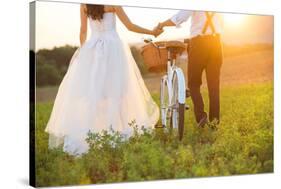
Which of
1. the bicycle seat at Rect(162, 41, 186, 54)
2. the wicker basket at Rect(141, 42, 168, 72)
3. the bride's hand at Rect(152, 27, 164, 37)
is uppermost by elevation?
the bride's hand at Rect(152, 27, 164, 37)

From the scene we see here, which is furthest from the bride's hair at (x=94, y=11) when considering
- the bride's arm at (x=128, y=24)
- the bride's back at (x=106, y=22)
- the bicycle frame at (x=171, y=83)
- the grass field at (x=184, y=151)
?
the grass field at (x=184, y=151)

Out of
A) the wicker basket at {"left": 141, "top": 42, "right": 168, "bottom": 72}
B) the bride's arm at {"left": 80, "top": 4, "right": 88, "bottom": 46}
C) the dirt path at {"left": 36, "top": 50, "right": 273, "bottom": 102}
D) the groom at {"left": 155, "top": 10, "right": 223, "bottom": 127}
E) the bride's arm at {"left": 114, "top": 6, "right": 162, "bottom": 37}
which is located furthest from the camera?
the dirt path at {"left": 36, "top": 50, "right": 273, "bottom": 102}

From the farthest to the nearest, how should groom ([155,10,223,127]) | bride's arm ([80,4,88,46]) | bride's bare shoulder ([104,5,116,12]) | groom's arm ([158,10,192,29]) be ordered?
groom ([155,10,223,127]), groom's arm ([158,10,192,29]), bride's bare shoulder ([104,5,116,12]), bride's arm ([80,4,88,46])

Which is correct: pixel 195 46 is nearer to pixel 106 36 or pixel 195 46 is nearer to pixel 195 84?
pixel 195 84

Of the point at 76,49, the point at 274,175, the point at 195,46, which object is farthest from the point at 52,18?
the point at 274,175

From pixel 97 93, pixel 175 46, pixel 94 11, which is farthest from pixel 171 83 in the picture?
pixel 94 11

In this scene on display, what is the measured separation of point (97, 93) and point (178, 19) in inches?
61.1

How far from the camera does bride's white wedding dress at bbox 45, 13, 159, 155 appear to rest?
31.3 ft

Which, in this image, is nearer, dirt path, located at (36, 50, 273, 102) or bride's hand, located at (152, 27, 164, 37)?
bride's hand, located at (152, 27, 164, 37)

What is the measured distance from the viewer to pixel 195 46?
10414mm

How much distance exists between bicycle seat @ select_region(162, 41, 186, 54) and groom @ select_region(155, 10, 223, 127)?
0.39 feet

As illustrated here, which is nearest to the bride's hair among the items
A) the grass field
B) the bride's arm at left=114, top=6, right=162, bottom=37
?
the bride's arm at left=114, top=6, right=162, bottom=37

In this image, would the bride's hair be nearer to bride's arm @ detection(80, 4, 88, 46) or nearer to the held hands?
bride's arm @ detection(80, 4, 88, 46)
